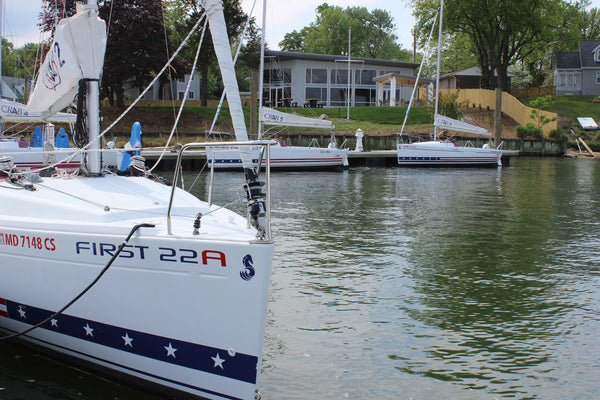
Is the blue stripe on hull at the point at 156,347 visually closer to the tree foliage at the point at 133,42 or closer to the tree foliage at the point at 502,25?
the tree foliage at the point at 133,42

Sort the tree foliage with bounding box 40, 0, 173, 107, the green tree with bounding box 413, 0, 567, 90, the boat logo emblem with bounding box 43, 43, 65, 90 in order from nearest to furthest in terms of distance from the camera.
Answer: the boat logo emblem with bounding box 43, 43, 65, 90, the tree foliage with bounding box 40, 0, 173, 107, the green tree with bounding box 413, 0, 567, 90

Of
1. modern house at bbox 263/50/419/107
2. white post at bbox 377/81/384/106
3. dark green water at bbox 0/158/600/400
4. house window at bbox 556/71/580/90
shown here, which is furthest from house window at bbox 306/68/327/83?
dark green water at bbox 0/158/600/400

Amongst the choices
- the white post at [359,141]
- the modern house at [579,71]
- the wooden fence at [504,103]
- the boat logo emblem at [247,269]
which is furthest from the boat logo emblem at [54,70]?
the modern house at [579,71]

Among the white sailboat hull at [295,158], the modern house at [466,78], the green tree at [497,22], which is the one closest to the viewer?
the white sailboat hull at [295,158]

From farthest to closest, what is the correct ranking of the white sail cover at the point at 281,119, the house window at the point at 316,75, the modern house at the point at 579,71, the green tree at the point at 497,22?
1. the modern house at the point at 579,71
2. the house window at the point at 316,75
3. the green tree at the point at 497,22
4. the white sail cover at the point at 281,119

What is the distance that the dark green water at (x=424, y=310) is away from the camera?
640cm

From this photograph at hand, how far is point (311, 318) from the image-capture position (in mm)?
8289

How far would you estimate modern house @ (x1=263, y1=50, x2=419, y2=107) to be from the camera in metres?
54.9

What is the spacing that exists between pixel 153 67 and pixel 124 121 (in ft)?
14.2

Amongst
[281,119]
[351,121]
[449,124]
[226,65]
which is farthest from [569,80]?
[226,65]

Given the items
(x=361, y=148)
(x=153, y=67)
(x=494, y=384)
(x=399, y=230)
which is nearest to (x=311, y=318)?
(x=494, y=384)

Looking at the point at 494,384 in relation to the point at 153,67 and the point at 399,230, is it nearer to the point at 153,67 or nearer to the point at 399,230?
the point at 399,230

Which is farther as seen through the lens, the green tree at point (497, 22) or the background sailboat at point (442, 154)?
the green tree at point (497, 22)

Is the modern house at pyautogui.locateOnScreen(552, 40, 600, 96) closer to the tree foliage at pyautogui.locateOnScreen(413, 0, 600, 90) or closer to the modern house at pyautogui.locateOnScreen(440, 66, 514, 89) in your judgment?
the tree foliage at pyautogui.locateOnScreen(413, 0, 600, 90)
